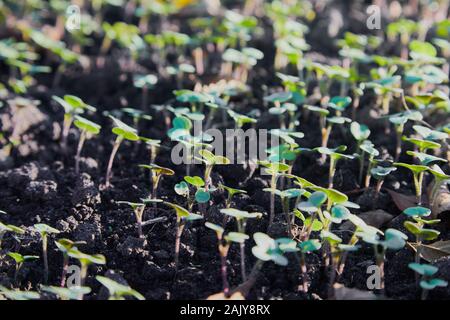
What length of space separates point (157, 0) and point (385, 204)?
8.77ft

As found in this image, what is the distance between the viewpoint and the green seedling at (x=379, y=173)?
2457 mm

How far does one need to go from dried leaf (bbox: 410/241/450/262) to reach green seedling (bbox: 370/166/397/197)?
0.99ft

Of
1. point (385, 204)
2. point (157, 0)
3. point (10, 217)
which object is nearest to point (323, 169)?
point (385, 204)

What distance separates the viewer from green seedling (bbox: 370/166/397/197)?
2457mm

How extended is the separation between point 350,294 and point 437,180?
0.64 metres

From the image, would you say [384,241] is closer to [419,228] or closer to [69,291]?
[419,228]

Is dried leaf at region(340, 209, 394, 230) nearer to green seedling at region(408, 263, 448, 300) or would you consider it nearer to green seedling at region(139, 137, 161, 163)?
green seedling at region(408, 263, 448, 300)

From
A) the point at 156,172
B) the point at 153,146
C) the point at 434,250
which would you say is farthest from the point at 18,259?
the point at 434,250

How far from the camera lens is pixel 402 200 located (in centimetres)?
266

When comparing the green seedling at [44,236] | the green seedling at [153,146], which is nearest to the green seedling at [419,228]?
the green seedling at [153,146]

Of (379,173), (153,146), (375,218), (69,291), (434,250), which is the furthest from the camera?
(153,146)

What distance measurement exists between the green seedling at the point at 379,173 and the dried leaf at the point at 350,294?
0.52 metres

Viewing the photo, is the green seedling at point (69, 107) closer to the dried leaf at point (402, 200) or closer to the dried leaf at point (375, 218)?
the dried leaf at point (375, 218)
